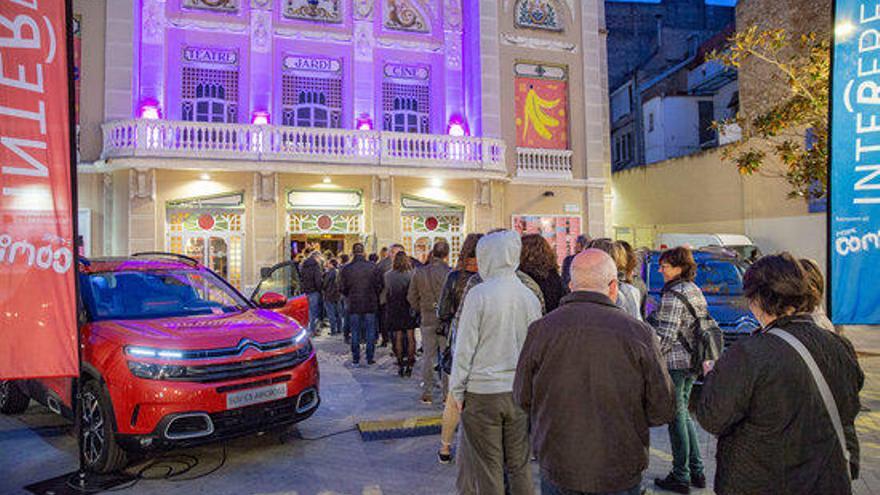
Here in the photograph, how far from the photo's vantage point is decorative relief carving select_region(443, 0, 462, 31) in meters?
18.9

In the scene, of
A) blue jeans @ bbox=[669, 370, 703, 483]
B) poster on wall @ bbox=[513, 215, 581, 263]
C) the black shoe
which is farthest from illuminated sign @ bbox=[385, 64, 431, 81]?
the black shoe

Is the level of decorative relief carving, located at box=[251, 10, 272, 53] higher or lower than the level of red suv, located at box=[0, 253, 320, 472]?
higher

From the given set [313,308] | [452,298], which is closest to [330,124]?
[313,308]

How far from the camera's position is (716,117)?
83.5ft

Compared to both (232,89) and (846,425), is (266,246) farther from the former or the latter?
(846,425)

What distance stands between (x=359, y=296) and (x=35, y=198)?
5320 millimetres

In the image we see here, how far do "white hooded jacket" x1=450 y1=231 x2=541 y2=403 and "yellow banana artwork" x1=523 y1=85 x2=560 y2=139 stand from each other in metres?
16.3

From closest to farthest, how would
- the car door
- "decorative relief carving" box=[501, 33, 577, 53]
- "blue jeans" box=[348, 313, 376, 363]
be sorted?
"blue jeans" box=[348, 313, 376, 363] < the car door < "decorative relief carving" box=[501, 33, 577, 53]

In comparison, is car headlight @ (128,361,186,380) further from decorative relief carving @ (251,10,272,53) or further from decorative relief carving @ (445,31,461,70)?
decorative relief carving @ (445,31,461,70)

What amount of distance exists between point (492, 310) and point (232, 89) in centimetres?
1602

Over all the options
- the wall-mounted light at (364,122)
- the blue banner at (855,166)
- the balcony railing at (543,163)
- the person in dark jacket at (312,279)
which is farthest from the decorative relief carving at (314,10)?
the blue banner at (855,166)

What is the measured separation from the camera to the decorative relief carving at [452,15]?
18.9 metres

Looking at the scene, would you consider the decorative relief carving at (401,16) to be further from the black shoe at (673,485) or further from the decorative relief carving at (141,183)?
the black shoe at (673,485)

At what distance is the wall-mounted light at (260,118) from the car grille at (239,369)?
12.6 metres
